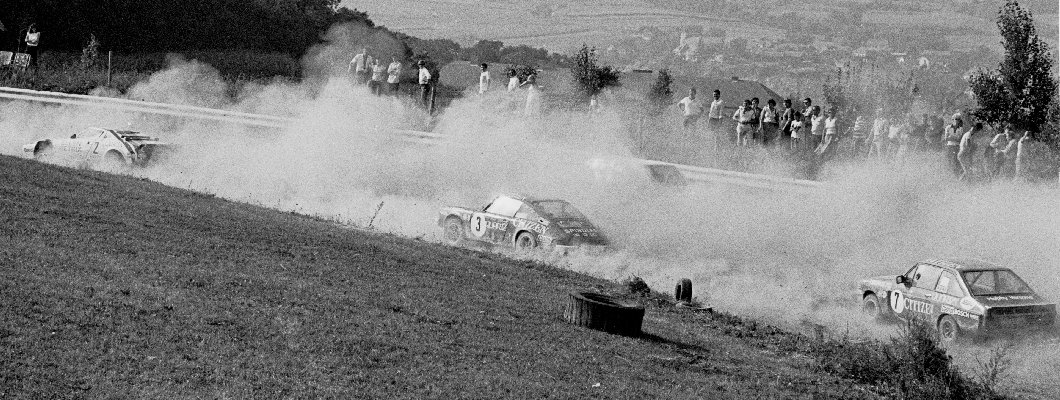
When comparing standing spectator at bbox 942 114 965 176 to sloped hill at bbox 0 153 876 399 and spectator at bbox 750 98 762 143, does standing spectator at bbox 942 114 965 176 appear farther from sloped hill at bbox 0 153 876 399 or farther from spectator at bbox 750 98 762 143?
sloped hill at bbox 0 153 876 399

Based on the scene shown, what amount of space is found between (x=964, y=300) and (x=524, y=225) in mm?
7334

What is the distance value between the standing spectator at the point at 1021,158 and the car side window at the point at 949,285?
7305 millimetres

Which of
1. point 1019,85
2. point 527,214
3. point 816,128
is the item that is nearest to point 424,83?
point 816,128

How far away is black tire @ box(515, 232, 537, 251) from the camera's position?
20.1 m

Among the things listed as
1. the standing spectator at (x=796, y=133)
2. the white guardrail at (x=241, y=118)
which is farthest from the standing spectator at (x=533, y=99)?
the standing spectator at (x=796, y=133)

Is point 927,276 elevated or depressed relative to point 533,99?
depressed

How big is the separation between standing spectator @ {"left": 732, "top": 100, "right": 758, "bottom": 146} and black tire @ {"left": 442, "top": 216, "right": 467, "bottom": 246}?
322 inches

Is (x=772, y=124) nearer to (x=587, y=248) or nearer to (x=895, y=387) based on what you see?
(x=587, y=248)

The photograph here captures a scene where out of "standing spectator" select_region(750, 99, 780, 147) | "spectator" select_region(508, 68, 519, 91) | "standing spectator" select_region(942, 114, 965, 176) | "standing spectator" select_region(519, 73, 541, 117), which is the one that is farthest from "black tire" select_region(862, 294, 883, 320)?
"spectator" select_region(508, 68, 519, 91)

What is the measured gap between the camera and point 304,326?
11203 mm

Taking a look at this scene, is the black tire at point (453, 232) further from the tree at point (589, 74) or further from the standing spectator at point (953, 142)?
the tree at point (589, 74)

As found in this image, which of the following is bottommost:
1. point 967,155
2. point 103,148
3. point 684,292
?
point 684,292

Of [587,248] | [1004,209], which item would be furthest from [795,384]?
[1004,209]

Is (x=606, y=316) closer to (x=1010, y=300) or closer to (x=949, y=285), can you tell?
(x=949, y=285)
